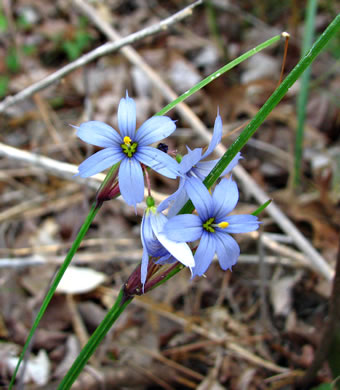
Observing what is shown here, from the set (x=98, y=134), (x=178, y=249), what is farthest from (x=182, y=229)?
(x=98, y=134)

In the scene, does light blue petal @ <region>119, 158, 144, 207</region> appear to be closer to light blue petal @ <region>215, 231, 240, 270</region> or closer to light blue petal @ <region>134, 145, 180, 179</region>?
light blue petal @ <region>134, 145, 180, 179</region>

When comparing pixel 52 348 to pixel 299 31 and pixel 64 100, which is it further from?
pixel 299 31

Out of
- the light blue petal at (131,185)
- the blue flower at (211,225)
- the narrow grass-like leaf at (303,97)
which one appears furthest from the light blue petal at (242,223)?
the narrow grass-like leaf at (303,97)

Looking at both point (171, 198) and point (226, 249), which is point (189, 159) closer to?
point (171, 198)

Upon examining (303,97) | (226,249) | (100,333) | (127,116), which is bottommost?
(100,333)

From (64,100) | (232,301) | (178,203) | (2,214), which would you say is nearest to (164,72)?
(64,100)

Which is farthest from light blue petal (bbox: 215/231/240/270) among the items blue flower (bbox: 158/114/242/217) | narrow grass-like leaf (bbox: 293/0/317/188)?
narrow grass-like leaf (bbox: 293/0/317/188)

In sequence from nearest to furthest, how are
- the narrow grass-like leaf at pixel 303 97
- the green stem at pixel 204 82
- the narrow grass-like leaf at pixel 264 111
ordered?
the narrow grass-like leaf at pixel 264 111 → the green stem at pixel 204 82 → the narrow grass-like leaf at pixel 303 97

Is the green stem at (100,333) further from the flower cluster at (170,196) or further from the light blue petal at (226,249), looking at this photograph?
the light blue petal at (226,249)
